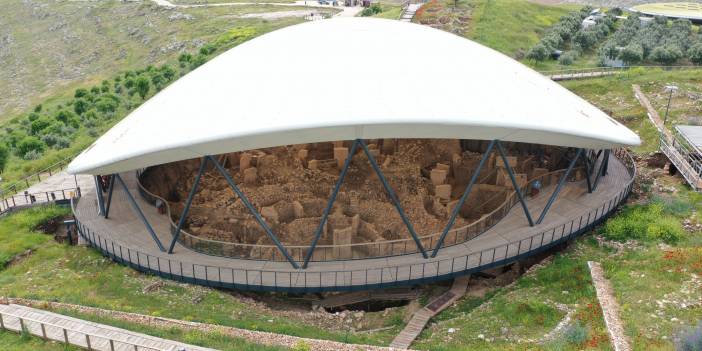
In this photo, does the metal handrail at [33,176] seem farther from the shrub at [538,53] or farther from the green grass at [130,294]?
the shrub at [538,53]

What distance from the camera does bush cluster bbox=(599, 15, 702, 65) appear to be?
61938 millimetres

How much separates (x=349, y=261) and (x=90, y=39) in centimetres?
9885

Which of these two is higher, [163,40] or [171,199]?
[163,40]

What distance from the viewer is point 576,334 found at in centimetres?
1919

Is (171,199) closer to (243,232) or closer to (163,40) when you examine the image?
(243,232)

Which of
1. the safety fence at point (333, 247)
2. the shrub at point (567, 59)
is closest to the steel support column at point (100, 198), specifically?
the safety fence at point (333, 247)

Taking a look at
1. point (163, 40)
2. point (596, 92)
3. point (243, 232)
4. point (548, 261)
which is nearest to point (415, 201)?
point (548, 261)

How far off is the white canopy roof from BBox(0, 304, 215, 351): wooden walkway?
7522 millimetres

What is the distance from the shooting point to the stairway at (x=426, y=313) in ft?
69.9

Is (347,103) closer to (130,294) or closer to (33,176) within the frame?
(130,294)

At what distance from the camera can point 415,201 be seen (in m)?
29.7

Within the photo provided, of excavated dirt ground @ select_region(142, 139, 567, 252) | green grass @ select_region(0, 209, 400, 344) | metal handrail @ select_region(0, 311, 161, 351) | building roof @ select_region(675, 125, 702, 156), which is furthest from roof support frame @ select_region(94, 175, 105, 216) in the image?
building roof @ select_region(675, 125, 702, 156)

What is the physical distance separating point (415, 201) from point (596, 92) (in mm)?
34467

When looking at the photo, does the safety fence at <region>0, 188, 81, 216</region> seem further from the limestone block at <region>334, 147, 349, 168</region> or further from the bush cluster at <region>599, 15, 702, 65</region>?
the bush cluster at <region>599, 15, 702, 65</region>
